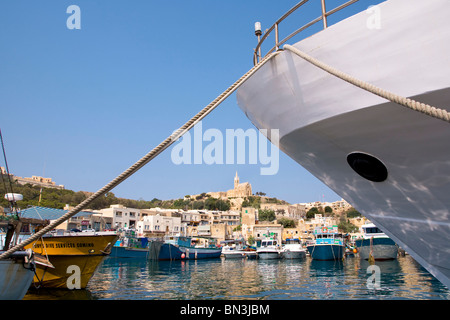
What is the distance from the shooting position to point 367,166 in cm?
400

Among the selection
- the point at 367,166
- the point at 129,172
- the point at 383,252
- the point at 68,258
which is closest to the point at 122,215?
the point at 383,252

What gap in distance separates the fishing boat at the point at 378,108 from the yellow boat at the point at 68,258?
34.1ft

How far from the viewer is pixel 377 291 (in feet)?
36.4

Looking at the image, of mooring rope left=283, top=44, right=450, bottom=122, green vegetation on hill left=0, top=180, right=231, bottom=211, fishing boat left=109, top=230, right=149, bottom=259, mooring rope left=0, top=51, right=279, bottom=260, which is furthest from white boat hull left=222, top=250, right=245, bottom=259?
mooring rope left=283, top=44, right=450, bottom=122

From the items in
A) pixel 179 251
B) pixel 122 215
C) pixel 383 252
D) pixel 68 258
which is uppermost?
pixel 68 258

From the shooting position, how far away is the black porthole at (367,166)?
3854 mm

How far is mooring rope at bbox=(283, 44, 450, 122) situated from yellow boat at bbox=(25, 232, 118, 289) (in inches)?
→ 457

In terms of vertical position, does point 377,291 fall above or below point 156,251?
above

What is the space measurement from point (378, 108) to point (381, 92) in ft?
1.55

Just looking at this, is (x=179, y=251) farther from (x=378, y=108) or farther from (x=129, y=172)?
(x=378, y=108)

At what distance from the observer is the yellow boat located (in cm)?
1181
